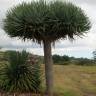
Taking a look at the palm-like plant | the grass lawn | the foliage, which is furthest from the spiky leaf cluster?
the grass lawn

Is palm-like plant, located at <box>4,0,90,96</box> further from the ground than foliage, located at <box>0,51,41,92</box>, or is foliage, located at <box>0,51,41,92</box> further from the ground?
palm-like plant, located at <box>4,0,90,96</box>

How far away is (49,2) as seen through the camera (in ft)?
55.1

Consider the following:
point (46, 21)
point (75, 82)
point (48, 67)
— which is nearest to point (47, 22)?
point (46, 21)

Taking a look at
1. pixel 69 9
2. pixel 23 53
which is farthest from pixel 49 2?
pixel 23 53

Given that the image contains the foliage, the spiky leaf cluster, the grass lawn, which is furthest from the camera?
the grass lawn

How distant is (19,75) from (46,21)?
118 inches

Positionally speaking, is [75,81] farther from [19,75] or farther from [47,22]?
[47,22]

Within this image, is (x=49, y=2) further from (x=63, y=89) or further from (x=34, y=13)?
(x=63, y=89)

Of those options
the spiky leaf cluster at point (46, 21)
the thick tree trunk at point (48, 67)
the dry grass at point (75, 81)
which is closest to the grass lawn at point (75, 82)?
the dry grass at point (75, 81)

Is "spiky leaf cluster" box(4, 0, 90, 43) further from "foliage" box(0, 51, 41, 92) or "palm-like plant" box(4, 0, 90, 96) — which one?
"foliage" box(0, 51, 41, 92)

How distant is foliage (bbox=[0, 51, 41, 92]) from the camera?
17359 millimetres

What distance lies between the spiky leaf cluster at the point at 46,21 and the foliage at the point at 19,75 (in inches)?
53.3

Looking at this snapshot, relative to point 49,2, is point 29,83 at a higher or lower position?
lower

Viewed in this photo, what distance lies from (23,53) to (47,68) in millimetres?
1501
